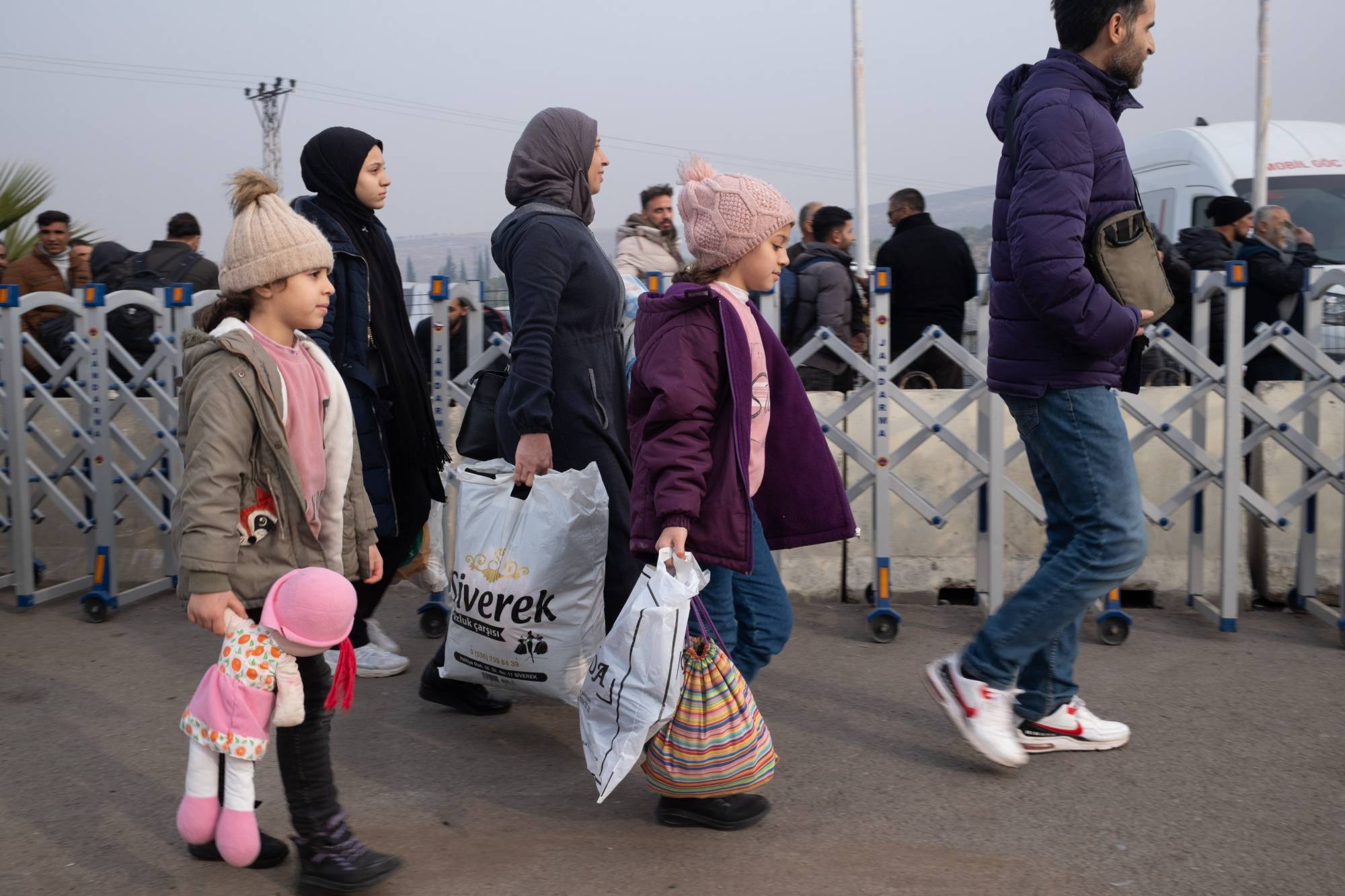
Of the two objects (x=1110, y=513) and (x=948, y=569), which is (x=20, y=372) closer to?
(x=948, y=569)

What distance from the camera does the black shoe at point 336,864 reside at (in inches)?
115

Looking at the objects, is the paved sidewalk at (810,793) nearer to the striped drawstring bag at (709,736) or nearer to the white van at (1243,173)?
the striped drawstring bag at (709,736)

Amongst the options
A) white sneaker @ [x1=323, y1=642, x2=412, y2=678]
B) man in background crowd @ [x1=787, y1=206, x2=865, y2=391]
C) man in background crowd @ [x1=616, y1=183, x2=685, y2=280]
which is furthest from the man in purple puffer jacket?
man in background crowd @ [x1=616, y1=183, x2=685, y2=280]

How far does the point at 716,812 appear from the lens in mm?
3270

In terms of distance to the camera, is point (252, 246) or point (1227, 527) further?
point (1227, 527)

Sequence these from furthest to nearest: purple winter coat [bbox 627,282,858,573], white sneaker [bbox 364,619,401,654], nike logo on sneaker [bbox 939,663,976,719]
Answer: white sneaker [bbox 364,619,401,654], nike logo on sneaker [bbox 939,663,976,719], purple winter coat [bbox 627,282,858,573]

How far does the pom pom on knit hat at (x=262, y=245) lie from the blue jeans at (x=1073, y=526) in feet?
6.48

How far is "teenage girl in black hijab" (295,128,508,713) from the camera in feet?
13.8

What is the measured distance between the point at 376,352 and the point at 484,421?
0.56m

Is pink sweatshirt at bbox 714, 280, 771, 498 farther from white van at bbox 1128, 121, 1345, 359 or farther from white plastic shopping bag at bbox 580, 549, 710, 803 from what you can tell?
white van at bbox 1128, 121, 1345, 359

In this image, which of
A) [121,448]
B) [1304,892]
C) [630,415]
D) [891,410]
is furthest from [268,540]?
[121,448]

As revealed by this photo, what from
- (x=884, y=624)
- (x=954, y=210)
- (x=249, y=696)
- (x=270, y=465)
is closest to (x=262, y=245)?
(x=270, y=465)

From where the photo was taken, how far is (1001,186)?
3615mm

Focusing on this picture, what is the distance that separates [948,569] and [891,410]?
0.78 metres
